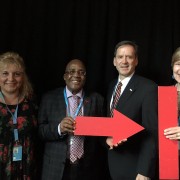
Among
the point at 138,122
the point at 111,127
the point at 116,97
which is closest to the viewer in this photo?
the point at 111,127

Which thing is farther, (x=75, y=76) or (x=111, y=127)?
(x=75, y=76)

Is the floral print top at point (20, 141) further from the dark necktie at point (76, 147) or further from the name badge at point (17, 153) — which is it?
the dark necktie at point (76, 147)

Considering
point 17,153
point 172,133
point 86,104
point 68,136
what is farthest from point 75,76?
point 172,133

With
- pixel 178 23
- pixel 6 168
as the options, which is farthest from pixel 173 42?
pixel 6 168

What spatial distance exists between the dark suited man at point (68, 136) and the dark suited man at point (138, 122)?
0.65 ft

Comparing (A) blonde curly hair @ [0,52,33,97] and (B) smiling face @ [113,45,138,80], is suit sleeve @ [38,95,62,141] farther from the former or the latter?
(B) smiling face @ [113,45,138,80]

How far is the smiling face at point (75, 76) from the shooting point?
219cm

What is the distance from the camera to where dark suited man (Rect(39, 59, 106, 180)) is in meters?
2.07

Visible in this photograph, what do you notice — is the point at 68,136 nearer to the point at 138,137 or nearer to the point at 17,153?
the point at 17,153

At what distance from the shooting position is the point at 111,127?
1.65 m

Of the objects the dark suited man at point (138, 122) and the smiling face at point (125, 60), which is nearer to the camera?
the dark suited man at point (138, 122)

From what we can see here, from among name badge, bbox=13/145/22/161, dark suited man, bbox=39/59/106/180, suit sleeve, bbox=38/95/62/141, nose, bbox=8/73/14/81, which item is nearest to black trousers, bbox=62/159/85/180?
dark suited man, bbox=39/59/106/180

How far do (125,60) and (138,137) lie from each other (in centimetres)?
59

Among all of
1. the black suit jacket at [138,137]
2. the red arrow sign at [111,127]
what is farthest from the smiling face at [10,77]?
the black suit jacket at [138,137]
